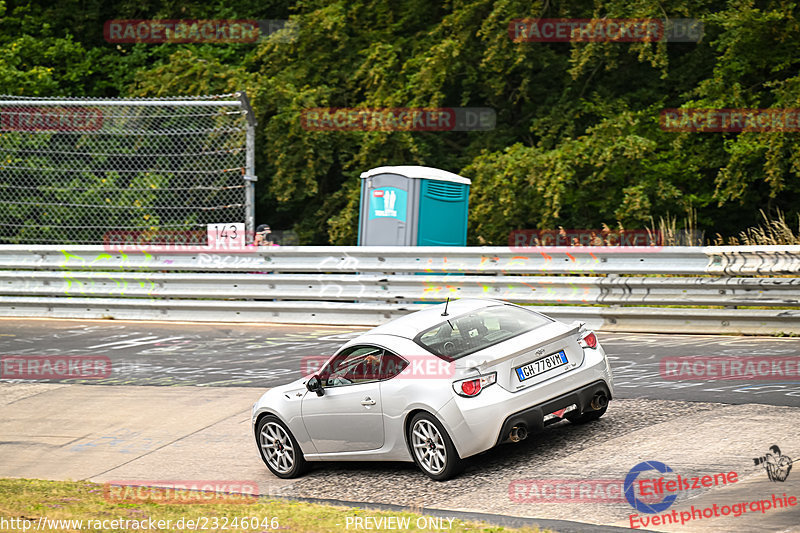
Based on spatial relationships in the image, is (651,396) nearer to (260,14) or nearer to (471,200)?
(471,200)

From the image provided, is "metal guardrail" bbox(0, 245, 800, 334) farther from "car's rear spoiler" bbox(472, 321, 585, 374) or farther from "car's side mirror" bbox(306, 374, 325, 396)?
"car's side mirror" bbox(306, 374, 325, 396)

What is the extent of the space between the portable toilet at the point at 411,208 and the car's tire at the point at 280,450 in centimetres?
750

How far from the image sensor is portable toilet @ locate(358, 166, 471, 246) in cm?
1620

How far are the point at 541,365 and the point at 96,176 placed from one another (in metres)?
13.3

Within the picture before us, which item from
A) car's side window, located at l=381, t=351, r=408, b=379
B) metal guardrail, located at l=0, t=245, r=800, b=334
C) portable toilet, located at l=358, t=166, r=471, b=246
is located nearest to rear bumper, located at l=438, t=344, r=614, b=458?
car's side window, located at l=381, t=351, r=408, b=379

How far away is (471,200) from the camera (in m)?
22.9

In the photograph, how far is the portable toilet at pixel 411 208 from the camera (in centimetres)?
1620

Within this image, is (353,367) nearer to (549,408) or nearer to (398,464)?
(398,464)

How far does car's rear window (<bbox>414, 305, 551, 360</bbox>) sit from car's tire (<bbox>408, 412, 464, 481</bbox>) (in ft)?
1.73

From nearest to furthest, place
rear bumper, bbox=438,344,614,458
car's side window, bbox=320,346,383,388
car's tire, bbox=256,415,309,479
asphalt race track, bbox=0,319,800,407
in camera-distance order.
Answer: rear bumper, bbox=438,344,614,458
car's side window, bbox=320,346,383,388
car's tire, bbox=256,415,309,479
asphalt race track, bbox=0,319,800,407

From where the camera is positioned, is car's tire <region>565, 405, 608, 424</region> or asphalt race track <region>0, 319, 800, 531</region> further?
car's tire <region>565, 405, 608, 424</region>


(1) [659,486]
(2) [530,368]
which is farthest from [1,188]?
(1) [659,486]

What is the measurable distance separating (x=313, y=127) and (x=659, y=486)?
18485 mm

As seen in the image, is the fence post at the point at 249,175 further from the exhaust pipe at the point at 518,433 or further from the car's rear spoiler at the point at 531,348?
the exhaust pipe at the point at 518,433
